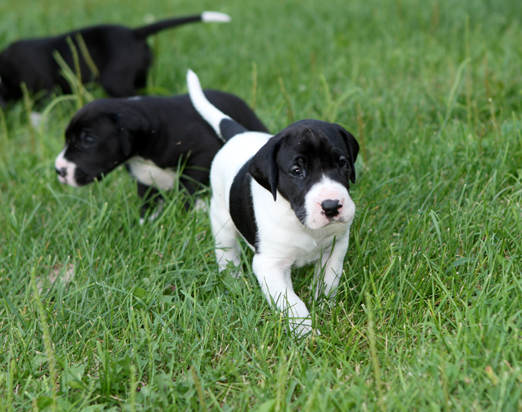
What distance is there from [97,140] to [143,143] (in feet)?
0.99

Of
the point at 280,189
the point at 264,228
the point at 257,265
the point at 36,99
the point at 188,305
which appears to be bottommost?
the point at 36,99

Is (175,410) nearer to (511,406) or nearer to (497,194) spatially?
(511,406)

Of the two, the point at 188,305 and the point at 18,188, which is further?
the point at 18,188

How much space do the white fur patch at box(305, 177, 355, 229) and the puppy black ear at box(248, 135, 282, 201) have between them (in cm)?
20

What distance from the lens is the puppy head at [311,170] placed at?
2385 mm

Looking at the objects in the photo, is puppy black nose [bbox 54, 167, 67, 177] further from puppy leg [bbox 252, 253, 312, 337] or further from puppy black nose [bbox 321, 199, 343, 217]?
puppy black nose [bbox 321, 199, 343, 217]

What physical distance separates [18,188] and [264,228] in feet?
7.69

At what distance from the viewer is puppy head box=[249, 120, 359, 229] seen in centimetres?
238

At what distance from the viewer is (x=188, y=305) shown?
286 centimetres

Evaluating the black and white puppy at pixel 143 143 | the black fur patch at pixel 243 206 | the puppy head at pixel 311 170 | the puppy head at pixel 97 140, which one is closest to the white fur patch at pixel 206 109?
the black and white puppy at pixel 143 143

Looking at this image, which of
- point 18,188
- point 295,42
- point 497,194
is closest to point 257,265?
point 497,194

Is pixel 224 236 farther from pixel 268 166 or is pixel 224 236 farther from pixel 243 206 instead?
pixel 268 166

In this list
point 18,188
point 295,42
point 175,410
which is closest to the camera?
point 175,410

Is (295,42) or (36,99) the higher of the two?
(295,42)
